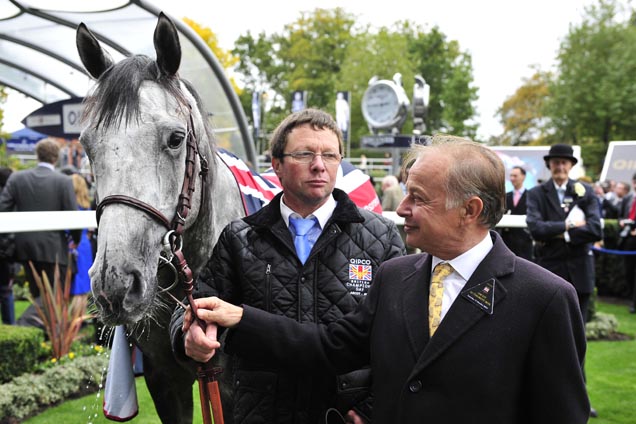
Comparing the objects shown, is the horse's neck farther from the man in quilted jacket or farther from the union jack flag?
the union jack flag

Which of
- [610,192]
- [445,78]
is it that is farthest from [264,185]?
[445,78]

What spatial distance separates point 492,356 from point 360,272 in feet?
2.47

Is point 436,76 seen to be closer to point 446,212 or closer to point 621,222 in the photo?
point 621,222

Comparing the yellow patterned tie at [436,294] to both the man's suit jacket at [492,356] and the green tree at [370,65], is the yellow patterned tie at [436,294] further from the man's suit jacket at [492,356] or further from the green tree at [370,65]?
the green tree at [370,65]

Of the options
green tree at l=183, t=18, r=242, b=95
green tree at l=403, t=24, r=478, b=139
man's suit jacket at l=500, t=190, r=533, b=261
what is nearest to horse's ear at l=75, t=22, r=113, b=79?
man's suit jacket at l=500, t=190, r=533, b=261

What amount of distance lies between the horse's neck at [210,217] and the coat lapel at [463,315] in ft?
4.30

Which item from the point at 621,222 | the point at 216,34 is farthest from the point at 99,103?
the point at 216,34

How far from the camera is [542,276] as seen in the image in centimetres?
160

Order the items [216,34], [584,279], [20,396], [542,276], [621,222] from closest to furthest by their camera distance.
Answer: [542,276]
[20,396]
[584,279]
[621,222]
[216,34]

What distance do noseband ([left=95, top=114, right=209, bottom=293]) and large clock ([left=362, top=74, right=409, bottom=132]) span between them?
16.4m

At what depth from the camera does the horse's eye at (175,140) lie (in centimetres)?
222

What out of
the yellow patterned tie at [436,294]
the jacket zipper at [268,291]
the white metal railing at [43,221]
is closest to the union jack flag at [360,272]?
the jacket zipper at [268,291]

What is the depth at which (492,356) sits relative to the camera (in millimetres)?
1543

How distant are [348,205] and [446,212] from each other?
69 centimetres
